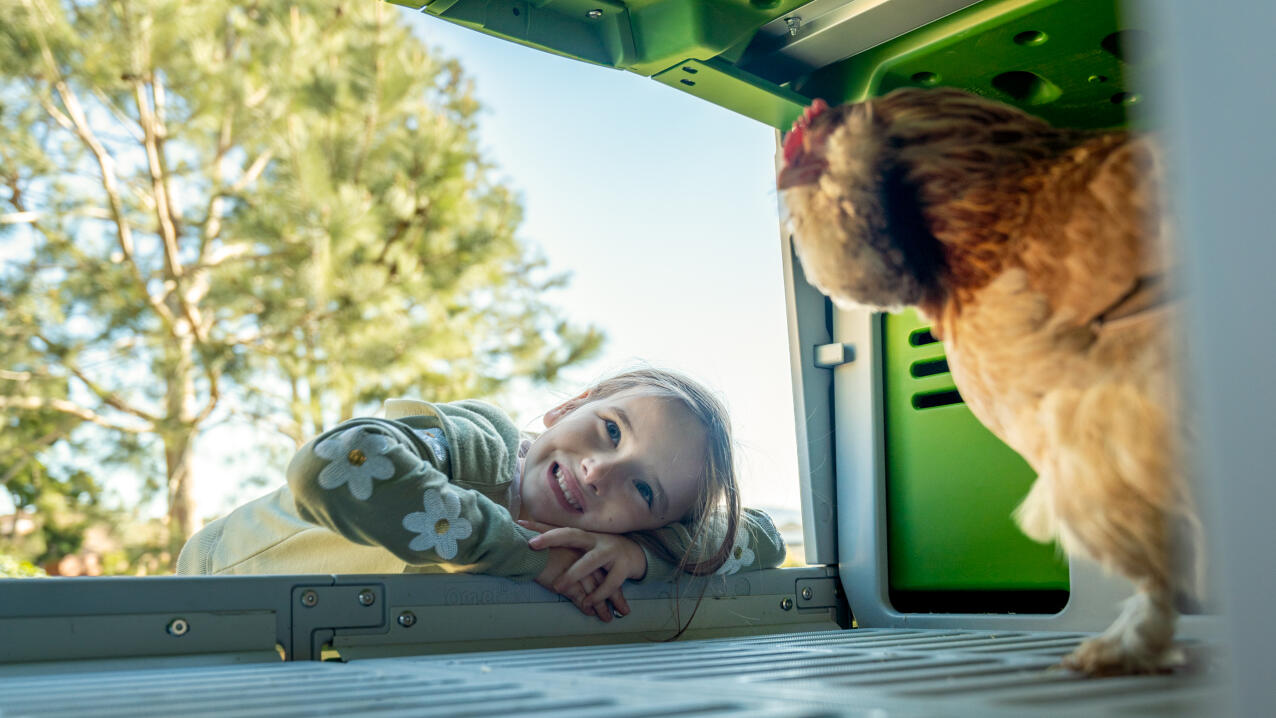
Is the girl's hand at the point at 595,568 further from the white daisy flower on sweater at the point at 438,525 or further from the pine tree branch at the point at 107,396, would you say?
the pine tree branch at the point at 107,396

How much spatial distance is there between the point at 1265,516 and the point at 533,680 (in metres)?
0.52

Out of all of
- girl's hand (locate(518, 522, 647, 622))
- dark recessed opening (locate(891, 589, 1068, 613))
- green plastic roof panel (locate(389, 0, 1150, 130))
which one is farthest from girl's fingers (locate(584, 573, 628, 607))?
green plastic roof panel (locate(389, 0, 1150, 130))

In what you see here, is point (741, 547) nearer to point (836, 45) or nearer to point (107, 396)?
point (836, 45)

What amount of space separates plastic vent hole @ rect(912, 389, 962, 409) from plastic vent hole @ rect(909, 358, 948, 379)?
0.08ft

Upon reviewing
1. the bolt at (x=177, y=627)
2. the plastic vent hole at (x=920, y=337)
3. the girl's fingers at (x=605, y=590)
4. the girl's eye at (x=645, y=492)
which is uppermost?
the plastic vent hole at (x=920, y=337)

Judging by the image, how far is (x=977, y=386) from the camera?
65cm

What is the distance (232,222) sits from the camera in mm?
4496

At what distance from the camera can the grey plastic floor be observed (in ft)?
1.72

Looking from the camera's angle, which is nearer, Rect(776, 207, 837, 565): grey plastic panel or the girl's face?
the girl's face

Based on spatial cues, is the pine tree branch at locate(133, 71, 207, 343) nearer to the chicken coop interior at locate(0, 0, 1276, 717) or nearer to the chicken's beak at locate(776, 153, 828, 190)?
the chicken coop interior at locate(0, 0, 1276, 717)

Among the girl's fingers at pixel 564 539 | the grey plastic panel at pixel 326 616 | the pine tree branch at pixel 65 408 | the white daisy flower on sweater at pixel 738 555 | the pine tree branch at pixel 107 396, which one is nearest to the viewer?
the grey plastic panel at pixel 326 616

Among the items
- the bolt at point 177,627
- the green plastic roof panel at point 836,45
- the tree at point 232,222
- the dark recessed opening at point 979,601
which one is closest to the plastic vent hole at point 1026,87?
the green plastic roof panel at point 836,45

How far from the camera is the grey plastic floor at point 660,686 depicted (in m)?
0.53

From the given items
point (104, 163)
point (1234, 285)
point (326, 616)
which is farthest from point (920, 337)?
point (104, 163)
